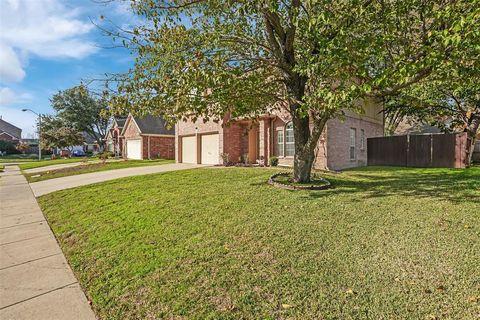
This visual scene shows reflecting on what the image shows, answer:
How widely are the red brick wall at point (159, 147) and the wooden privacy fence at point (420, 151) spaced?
2102 centimetres

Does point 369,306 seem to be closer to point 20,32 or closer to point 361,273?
point 361,273

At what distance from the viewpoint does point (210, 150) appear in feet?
63.9

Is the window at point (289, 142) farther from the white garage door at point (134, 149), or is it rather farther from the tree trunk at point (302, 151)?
the white garage door at point (134, 149)

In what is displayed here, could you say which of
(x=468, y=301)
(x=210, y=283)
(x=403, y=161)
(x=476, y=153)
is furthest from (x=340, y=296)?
(x=476, y=153)

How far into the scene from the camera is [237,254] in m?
4.38

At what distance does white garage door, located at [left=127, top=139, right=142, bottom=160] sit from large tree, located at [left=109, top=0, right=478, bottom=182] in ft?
79.5

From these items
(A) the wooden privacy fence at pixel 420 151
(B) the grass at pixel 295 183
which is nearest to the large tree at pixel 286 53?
(B) the grass at pixel 295 183

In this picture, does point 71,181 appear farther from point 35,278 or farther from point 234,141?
point 35,278

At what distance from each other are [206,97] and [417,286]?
18.0 ft

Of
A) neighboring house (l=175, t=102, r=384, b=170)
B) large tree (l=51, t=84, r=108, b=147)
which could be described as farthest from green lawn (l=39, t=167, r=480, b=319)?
large tree (l=51, t=84, r=108, b=147)

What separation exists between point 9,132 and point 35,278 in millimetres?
79672

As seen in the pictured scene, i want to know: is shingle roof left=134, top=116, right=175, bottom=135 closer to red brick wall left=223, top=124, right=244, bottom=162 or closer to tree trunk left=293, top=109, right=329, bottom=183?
red brick wall left=223, top=124, right=244, bottom=162

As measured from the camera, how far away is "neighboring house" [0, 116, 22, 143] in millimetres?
61719

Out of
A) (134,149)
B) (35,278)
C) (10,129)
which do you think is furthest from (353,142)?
(10,129)
